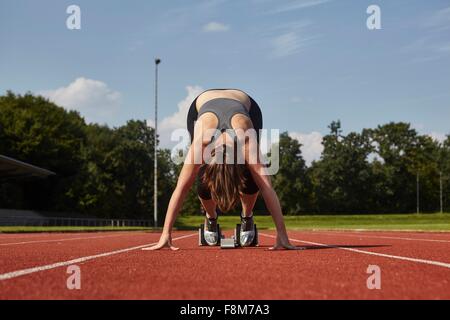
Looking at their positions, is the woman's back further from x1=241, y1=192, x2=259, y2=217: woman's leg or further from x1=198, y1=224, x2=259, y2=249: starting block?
x1=198, y1=224, x2=259, y2=249: starting block

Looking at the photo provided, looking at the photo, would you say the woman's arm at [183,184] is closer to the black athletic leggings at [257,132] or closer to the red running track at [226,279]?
the black athletic leggings at [257,132]

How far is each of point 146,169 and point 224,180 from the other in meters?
63.6

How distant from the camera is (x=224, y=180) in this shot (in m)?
5.72

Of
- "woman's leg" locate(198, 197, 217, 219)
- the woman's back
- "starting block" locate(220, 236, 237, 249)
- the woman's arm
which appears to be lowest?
"starting block" locate(220, 236, 237, 249)

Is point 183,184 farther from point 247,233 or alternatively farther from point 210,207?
point 247,233

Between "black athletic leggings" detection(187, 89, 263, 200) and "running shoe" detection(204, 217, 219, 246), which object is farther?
"running shoe" detection(204, 217, 219, 246)

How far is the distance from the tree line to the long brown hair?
4478 cm

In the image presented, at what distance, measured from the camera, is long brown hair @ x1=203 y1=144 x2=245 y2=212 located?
5.71 meters

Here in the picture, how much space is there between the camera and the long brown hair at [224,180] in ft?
18.7

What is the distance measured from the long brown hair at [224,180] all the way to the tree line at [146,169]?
147 feet

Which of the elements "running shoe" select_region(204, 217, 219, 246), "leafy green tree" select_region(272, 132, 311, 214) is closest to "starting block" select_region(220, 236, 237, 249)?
"running shoe" select_region(204, 217, 219, 246)
